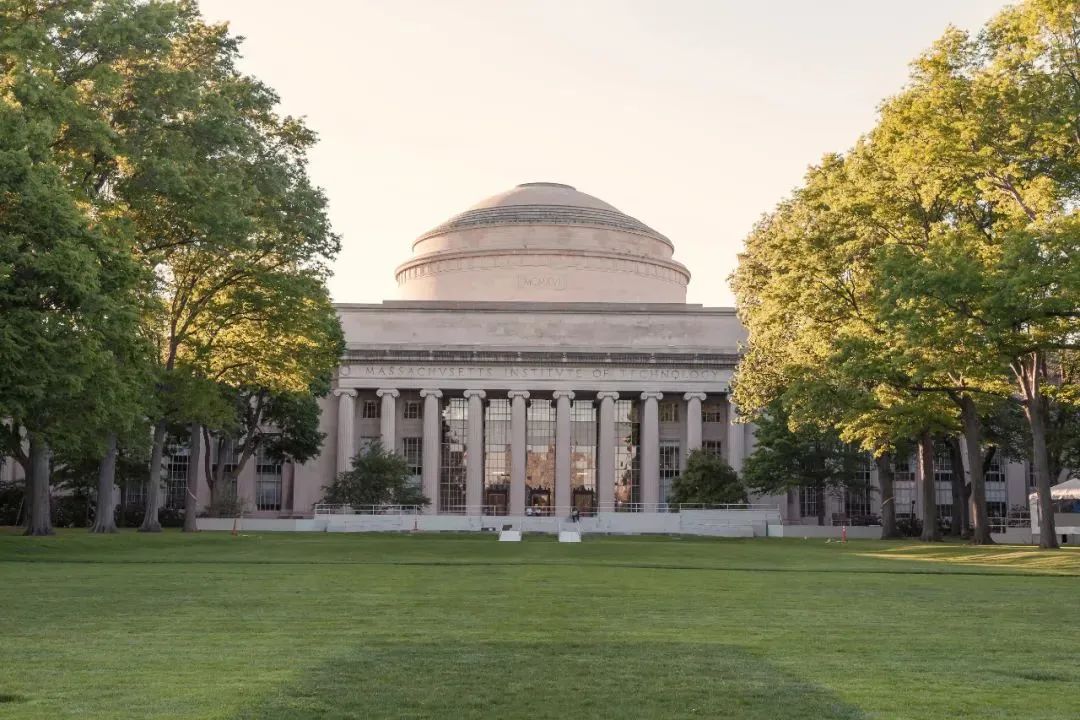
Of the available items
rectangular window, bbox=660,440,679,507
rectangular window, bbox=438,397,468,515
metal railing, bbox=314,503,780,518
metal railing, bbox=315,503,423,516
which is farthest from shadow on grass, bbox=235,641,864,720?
rectangular window, bbox=660,440,679,507

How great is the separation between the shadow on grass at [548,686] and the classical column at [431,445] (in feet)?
275

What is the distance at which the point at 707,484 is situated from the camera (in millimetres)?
85375

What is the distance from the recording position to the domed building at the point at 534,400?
97250 millimetres

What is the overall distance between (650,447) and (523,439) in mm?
9281

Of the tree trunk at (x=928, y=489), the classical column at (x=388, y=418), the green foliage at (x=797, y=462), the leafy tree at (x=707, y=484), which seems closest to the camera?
the tree trunk at (x=928, y=489)

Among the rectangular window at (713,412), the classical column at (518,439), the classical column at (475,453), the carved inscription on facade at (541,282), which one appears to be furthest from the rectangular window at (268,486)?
the rectangular window at (713,412)

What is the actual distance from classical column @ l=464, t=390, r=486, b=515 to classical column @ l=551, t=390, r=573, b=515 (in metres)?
5.52

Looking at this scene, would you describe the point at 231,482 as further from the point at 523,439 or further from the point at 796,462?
the point at 796,462

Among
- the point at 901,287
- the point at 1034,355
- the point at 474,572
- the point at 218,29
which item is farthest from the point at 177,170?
the point at 1034,355

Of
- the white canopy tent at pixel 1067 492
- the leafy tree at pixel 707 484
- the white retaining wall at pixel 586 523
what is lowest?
the white retaining wall at pixel 586 523

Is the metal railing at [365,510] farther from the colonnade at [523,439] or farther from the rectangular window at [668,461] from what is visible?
the rectangular window at [668,461]

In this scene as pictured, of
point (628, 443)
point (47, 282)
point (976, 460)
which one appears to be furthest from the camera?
point (628, 443)

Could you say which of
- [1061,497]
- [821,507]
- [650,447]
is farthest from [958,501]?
[650,447]

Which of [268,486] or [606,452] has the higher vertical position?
[606,452]
